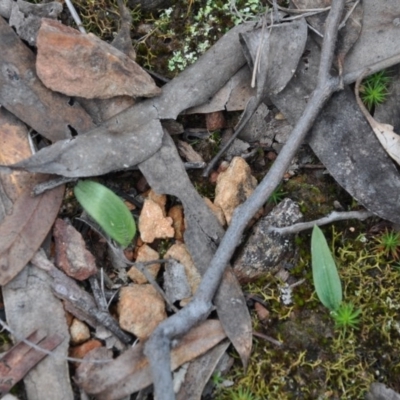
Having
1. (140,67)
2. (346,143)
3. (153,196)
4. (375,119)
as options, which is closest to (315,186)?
(346,143)

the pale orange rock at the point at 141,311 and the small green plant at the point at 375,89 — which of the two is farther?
the small green plant at the point at 375,89

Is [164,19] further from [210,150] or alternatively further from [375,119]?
[375,119]

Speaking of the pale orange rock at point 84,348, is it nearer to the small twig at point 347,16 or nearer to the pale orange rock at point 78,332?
the pale orange rock at point 78,332

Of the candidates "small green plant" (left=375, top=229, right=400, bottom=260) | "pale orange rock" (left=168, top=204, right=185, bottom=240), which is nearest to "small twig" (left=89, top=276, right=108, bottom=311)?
"pale orange rock" (left=168, top=204, right=185, bottom=240)

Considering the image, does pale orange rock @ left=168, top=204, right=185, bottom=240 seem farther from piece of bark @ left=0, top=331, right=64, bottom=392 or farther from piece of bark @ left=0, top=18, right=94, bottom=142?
piece of bark @ left=0, top=331, right=64, bottom=392

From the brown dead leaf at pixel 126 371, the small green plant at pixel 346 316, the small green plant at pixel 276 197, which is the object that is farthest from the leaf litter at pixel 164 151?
the small green plant at pixel 346 316

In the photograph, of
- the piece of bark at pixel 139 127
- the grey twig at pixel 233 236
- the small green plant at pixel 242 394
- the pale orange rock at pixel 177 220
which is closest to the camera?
the grey twig at pixel 233 236
